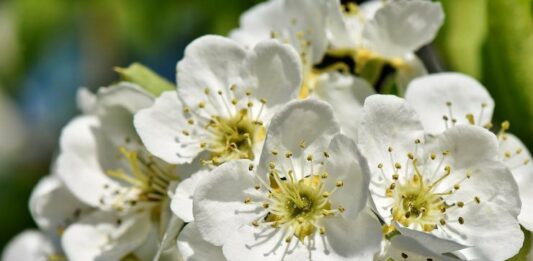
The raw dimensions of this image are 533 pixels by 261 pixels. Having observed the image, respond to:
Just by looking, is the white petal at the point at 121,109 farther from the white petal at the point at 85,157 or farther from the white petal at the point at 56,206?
the white petal at the point at 56,206

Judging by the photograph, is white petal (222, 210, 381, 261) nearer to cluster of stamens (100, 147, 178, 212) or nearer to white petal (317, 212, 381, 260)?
white petal (317, 212, 381, 260)

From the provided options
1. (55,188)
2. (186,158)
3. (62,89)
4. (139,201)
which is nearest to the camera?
(186,158)

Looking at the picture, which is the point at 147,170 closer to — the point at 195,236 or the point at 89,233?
the point at 89,233

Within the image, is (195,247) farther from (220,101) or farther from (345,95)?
(345,95)

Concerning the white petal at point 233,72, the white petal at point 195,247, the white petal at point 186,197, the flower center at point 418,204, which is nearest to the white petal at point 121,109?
the white petal at point 233,72

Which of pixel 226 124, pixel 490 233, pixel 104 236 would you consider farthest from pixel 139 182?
pixel 490 233

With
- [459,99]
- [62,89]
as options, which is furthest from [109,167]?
[62,89]
